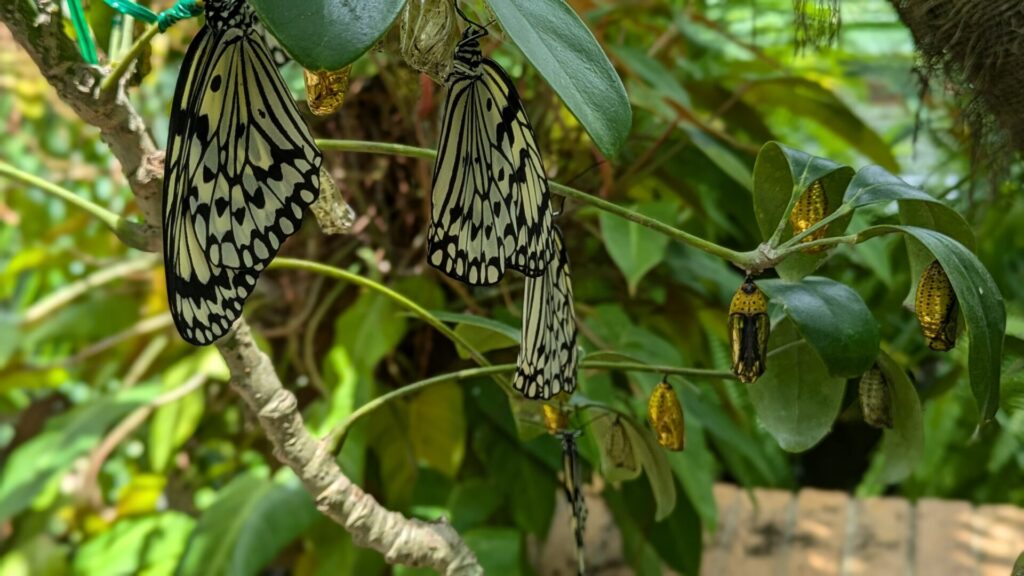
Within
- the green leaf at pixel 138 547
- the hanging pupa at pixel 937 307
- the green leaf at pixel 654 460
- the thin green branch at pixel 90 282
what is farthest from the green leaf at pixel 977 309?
the thin green branch at pixel 90 282

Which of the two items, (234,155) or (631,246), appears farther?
(631,246)

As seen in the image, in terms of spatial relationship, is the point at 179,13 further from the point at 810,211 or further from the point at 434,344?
the point at 434,344

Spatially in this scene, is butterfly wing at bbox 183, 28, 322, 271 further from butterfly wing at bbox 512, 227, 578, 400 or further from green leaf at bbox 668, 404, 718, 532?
green leaf at bbox 668, 404, 718, 532

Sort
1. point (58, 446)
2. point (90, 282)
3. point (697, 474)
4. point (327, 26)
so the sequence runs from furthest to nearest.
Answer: point (90, 282)
point (58, 446)
point (697, 474)
point (327, 26)

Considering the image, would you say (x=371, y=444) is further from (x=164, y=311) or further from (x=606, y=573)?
(x=164, y=311)

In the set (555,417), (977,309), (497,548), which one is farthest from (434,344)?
(977,309)

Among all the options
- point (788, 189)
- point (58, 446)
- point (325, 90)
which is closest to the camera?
point (325, 90)

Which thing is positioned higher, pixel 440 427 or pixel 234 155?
pixel 234 155
